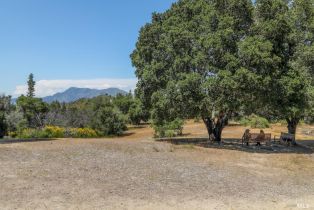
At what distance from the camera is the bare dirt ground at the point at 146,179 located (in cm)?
1166

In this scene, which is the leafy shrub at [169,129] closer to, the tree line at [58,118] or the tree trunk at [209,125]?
the tree line at [58,118]

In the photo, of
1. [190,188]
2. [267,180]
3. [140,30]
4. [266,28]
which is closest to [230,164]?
[267,180]

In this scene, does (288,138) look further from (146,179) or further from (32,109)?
(32,109)

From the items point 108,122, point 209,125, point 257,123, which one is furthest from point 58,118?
point 209,125

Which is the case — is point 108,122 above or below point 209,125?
below

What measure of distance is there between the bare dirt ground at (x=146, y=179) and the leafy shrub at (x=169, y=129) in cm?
2248

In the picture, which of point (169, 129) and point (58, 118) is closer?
point (169, 129)

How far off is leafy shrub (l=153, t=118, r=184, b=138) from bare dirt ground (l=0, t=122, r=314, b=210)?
2248cm

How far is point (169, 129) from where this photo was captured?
47594mm

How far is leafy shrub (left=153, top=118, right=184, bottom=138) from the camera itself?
4588cm

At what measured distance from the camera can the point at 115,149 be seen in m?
22.3

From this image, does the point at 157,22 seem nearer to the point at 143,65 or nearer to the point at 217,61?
the point at 143,65

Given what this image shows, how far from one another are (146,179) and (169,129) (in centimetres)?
3288

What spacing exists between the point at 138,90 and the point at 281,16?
11.9m
